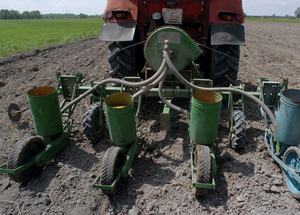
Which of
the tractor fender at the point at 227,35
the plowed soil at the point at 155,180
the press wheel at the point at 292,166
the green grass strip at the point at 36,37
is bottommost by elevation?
the plowed soil at the point at 155,180

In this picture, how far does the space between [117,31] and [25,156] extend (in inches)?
99.3

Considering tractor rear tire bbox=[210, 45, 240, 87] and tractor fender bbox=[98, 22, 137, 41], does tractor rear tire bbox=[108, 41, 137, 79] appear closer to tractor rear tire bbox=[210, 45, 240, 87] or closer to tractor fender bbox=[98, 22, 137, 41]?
tractor fender bbox=[98, 22, 137, 41]

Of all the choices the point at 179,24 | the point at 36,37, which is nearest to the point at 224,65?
the point at 179,24

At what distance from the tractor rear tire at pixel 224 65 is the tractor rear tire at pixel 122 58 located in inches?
56.9

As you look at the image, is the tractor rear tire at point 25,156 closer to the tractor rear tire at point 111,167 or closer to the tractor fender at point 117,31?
the tractor rear tire at point 111,167

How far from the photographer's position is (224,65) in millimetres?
4488

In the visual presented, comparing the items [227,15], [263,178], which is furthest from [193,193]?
[227,15]

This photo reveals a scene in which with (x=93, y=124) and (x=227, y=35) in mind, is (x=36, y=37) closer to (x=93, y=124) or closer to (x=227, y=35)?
(x=93, y=124)

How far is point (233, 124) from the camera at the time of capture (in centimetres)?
362

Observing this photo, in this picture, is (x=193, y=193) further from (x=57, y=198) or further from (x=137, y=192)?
(x=57, y=198)

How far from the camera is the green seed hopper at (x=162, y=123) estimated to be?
2699 millimetres

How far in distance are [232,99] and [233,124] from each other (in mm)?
396

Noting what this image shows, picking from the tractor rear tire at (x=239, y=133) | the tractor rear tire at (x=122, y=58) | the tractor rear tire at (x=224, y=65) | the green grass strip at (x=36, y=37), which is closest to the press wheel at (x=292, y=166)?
the tractor rear tire at (x=239, y=133)

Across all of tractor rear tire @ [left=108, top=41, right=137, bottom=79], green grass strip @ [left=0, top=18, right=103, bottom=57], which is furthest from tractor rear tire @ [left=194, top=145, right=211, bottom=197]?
green grass strip @ [left=0, top=18, right=103, bottom=57]
